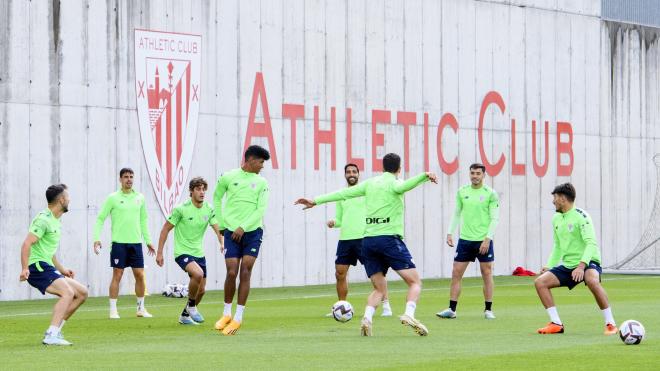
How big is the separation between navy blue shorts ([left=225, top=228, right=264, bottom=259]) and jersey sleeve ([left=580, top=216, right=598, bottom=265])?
3904mm

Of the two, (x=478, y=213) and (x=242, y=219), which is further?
(x=478, y=213)

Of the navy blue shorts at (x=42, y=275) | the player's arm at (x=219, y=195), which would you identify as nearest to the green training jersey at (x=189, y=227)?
the player's arm at (x=219, y=195)

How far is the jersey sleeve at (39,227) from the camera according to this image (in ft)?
50.8

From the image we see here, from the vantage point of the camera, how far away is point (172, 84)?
2819 centimetres

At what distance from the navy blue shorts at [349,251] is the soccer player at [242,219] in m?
→ 3.53

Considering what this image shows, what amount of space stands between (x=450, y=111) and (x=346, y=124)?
12.3 ft

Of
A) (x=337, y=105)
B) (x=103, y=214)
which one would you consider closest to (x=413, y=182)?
(x=103, y=214)

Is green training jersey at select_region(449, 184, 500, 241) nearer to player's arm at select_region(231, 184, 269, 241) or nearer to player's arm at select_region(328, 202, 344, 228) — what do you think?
player's arm at select_region(328, 202, 344, 228)

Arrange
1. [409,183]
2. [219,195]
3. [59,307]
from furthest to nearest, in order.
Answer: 1. [219,195]
2. [409,183]
3. [59,307]

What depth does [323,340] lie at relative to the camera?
16.0 m

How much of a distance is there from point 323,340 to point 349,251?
17.6 feet

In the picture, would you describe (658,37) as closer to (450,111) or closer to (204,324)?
(450,111)

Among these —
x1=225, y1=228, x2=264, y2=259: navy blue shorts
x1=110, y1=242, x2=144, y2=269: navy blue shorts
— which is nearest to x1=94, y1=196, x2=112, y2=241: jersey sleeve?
x1=110, y1=242, x2=144, y2=269: navy blue shorts

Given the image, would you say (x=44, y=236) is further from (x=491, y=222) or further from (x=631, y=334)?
(x=491, y=222)
